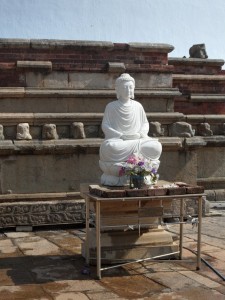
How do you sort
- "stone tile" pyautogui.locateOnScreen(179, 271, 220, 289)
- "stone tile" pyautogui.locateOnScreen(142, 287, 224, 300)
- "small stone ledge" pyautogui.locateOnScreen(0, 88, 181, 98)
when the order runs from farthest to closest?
"small stone ledge" pyautogui.locateOnScreen(0, 88, 181, 98)
"stone tile" pyautogui.locateOnScreen(179, 271, 220, 289)
"stone tile" pyautogui.locateOnScreen(142, 287, 224, 300)

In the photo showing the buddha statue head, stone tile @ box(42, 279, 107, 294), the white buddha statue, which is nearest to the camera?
stone tile @ box(42, 279, 107, 294)

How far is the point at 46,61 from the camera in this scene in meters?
9.00

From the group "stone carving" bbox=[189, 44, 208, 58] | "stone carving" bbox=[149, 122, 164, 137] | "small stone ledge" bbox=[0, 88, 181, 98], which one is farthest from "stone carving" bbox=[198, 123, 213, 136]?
"stone carving" bbox=[189, 44, 208, 58]

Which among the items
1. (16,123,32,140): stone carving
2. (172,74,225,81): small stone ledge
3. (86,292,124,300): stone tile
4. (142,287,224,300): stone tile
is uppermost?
(172,74,225,81): small stone ledge

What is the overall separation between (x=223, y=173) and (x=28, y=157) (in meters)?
4.65

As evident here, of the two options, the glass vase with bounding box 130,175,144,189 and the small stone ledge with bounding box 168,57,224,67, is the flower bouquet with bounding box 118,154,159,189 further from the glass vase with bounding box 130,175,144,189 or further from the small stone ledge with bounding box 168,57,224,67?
the small stone ledge with bounding box 168,57,224,67

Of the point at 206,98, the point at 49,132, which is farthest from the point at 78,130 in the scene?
the point at 206,98

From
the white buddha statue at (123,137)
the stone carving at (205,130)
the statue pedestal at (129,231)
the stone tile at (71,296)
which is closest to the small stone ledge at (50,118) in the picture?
the stone carving at (205,130)

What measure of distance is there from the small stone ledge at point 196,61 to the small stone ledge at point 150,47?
1.19m

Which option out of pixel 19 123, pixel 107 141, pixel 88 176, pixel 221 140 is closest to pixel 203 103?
pixel 221 140

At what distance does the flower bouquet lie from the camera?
5395mm

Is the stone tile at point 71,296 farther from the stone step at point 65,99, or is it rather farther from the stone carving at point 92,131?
the stone step at point 65,99

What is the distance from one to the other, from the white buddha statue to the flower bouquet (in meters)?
0.30

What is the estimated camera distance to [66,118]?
28.3 feet
